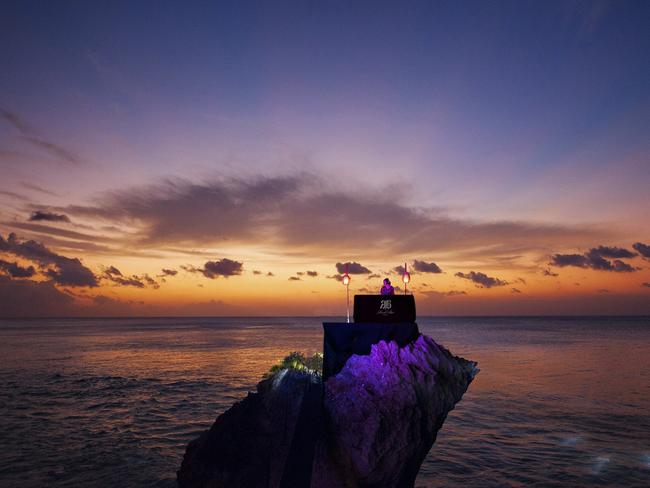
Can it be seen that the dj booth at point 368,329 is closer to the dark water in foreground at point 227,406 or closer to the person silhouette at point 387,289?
the person silhouette at point 387,289

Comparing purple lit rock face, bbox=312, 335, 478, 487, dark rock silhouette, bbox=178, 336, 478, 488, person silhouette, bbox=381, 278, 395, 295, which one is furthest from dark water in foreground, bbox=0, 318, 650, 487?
person silhouette, bbox=381, 278, 395, 295

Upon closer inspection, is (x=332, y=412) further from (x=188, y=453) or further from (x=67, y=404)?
(x=67, y=404)

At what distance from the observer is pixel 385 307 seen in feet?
48.1

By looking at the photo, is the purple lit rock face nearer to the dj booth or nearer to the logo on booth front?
the dj booth

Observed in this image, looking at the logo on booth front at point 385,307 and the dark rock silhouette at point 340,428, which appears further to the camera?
the logo on booth front at point 385,307

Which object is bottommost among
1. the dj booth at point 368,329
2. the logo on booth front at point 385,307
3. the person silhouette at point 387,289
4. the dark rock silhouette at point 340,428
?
the dark rock silhouette at point 340,428

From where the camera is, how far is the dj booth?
14.2 metres

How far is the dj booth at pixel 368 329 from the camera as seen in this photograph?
14.2m

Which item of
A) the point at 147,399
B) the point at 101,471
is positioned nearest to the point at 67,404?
the point at 147,399

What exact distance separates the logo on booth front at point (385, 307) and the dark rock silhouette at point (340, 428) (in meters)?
1.16

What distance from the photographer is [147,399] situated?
2778 cm

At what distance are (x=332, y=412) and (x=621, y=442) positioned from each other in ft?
51.5

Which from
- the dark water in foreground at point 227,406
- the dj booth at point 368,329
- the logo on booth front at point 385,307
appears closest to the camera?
the dj booth at point 368,329

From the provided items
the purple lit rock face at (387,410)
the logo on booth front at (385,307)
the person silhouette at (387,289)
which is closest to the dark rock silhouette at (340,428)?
the purple lit rock face at (387,410)
